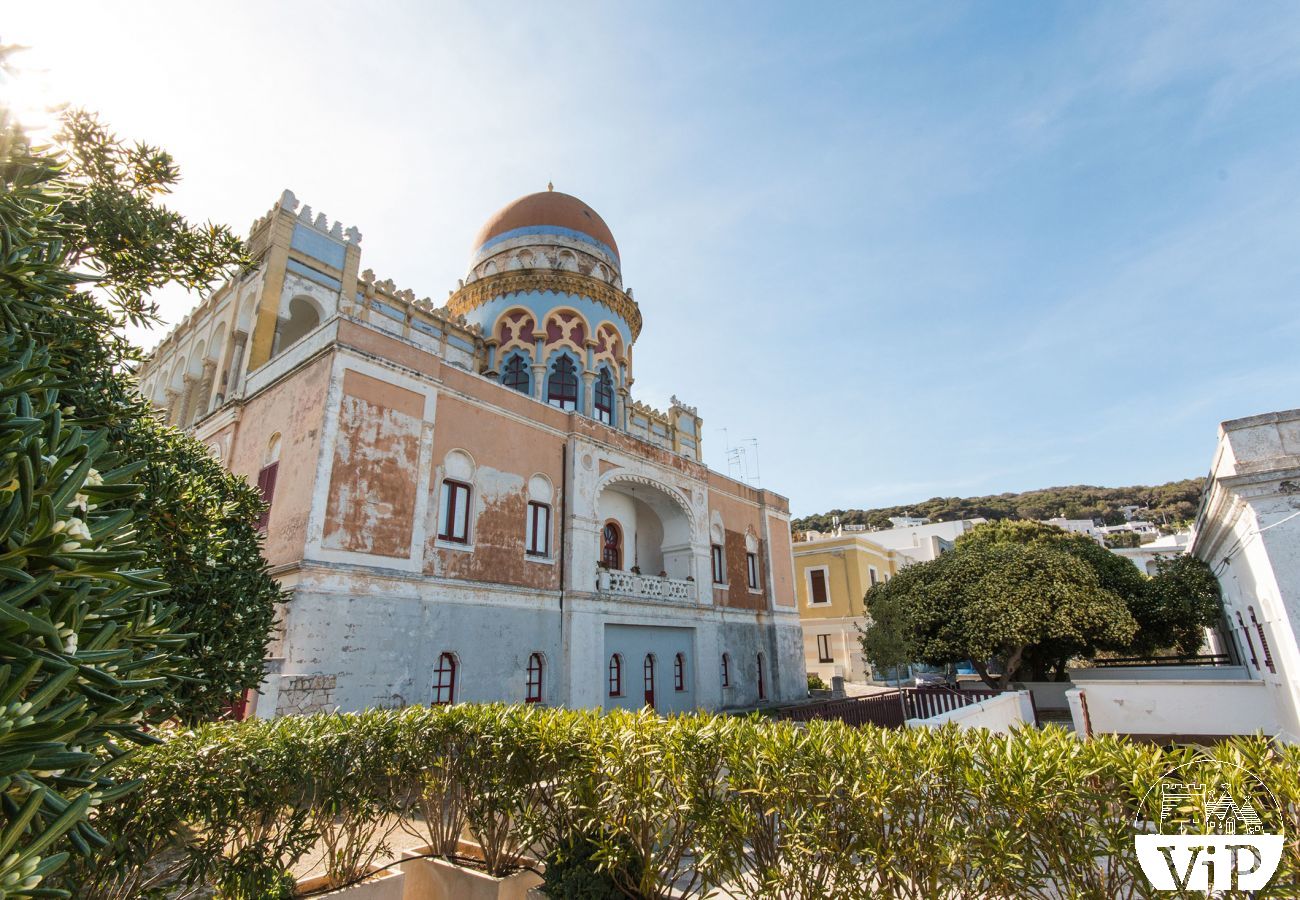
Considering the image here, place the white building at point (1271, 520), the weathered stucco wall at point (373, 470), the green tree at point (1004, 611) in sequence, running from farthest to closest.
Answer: the green tree at point (1004, 611) → the weathered stucco wall at point (373, 470) → the white building at point (1271, 520)

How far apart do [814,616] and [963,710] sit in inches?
812

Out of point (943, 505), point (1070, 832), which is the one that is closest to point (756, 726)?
point (1070, 832)

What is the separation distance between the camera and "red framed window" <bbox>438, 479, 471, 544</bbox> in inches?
518

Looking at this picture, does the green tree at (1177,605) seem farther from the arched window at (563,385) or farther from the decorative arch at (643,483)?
the arched window at (563,385)

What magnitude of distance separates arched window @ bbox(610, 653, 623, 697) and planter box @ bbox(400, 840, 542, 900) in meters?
9.83

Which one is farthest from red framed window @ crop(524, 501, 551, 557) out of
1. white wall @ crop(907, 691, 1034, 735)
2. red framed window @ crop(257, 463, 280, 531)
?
white wall @ crop(907, 691, 1034, 735)

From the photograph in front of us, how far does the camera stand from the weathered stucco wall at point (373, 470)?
1147cm

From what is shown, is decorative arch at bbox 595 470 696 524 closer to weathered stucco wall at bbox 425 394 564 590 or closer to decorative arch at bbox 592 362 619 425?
weathered stucco wall at bbox 425 394 564 590

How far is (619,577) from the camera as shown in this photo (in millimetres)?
16281

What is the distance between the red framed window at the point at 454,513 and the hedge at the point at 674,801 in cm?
719

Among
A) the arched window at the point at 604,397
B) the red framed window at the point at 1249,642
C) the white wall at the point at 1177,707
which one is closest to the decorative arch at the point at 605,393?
the arched window at the point at 604,397

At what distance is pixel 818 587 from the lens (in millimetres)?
32938

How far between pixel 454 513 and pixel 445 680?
3278 mm

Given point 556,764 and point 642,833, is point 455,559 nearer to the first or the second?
point 556,764
